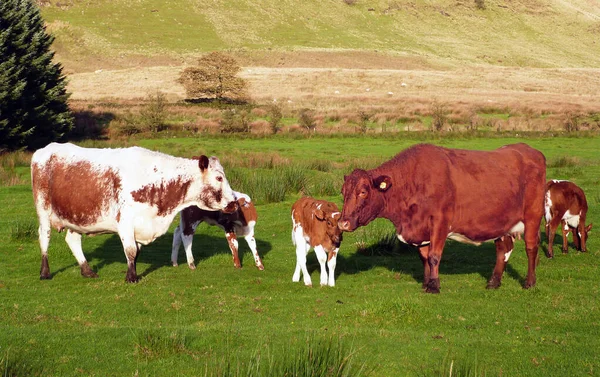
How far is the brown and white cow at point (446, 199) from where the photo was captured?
1198cm

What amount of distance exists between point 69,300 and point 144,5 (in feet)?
479

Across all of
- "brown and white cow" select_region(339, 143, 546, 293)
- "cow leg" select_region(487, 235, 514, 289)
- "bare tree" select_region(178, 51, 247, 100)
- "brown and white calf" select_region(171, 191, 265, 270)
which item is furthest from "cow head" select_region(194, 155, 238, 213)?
"bare tree" select_region(178, 51, 247, 100)

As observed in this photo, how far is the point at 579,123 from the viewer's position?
50500 millimetres

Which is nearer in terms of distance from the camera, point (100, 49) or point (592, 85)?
point (592, 85)

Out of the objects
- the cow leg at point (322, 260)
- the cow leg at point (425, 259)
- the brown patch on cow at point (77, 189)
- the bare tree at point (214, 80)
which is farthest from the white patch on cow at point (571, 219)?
the bare tree at point (214, 80)

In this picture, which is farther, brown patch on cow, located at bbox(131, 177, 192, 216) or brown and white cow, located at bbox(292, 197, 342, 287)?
brown patch on cow, located at bbox(131, 177, 192, 216)

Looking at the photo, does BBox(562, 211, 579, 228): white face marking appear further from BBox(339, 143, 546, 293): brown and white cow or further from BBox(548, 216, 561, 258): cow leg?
BBox(339, 143, 546, 293): brown and white cow

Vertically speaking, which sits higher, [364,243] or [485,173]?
[485,173]

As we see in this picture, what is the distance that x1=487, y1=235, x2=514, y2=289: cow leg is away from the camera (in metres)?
12.8

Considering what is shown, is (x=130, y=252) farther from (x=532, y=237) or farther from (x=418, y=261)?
(x=532, y=237)

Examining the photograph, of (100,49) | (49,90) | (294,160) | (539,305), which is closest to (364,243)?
(539,305)

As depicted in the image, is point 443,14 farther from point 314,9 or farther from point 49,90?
point 49,90

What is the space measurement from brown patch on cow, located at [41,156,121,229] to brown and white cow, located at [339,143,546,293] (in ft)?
15.0

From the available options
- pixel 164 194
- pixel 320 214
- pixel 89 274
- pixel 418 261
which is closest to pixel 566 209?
pixel 418 261
